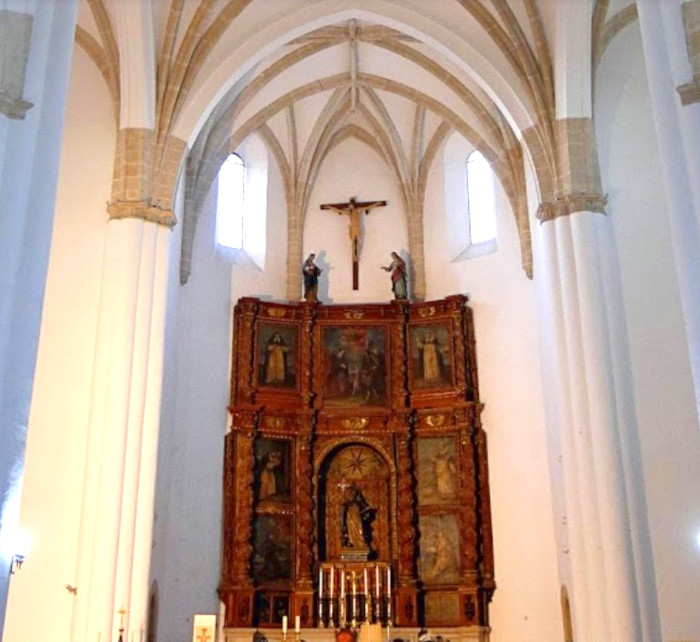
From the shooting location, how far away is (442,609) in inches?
700

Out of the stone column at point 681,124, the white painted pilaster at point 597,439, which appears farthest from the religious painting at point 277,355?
the stone column at point 681,124

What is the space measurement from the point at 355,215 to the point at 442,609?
8940mm

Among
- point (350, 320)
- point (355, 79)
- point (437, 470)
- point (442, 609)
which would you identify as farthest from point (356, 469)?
point (355, 79)

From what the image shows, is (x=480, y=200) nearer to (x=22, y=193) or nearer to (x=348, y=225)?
(x=348, y=225)

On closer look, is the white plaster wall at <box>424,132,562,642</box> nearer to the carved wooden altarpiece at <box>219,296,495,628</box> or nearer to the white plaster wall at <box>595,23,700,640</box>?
the carved wooden altarpiece at <box>219,296,495,628</box>

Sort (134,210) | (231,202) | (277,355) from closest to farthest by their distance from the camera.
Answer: (134,210)
(277,355)
(231,202)

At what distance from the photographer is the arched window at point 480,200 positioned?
2058 cm

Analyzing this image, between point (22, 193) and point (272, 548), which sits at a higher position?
point (22, 193)

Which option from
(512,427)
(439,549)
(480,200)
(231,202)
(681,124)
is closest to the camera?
(681,124)

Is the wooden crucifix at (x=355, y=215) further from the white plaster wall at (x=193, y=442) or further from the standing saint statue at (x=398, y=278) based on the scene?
the white plaster wall at (x=193, y=442)

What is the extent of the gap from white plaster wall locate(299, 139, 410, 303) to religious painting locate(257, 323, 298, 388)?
1601 mm

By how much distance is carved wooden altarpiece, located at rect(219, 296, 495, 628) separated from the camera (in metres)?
17.8

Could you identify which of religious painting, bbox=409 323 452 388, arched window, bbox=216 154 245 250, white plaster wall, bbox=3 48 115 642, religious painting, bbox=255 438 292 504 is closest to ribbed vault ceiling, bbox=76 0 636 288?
white plaster wall, bbox=3 48 115 642

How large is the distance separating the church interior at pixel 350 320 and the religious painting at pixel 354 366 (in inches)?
2.8
